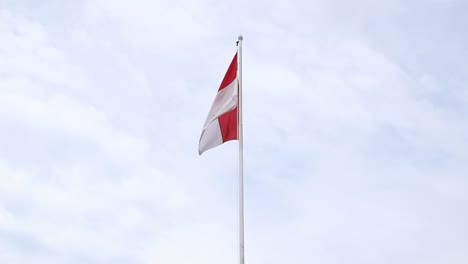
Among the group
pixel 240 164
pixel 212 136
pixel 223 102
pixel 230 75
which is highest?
pixel 230 75

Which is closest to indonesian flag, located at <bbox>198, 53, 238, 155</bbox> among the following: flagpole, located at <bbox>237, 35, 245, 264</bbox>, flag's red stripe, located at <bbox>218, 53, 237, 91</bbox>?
flag's red stripe, located at <bbox>218, 53, 237, 91</bbox>

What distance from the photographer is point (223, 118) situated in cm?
2236

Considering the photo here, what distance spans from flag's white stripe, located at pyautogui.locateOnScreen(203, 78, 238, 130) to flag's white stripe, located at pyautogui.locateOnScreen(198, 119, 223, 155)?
0.14 meters

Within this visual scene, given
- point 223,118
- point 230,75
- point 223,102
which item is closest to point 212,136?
point 223,118

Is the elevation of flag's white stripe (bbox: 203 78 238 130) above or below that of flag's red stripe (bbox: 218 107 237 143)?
above

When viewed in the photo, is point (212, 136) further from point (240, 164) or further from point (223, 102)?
point (240, 164)

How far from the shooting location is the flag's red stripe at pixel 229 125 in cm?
2200

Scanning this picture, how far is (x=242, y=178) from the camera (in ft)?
67.9

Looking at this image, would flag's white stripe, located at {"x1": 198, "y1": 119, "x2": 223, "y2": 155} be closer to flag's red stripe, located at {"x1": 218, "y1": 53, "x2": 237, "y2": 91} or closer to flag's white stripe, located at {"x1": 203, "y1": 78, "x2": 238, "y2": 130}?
flag's white stripe, located at {"x1": 203, "y1": 78, "x2": 238, "y2": 130}

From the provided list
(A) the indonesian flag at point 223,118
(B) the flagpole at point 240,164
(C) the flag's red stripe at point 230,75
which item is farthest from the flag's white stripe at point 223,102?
(B) the flagpole at point 240,164

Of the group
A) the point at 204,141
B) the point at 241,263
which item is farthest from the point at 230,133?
the point at 241,263

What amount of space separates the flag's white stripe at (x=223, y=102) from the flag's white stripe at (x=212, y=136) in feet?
0.46

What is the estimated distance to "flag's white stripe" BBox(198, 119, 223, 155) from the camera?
2233 cm

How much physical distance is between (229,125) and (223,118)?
14.4 inches
